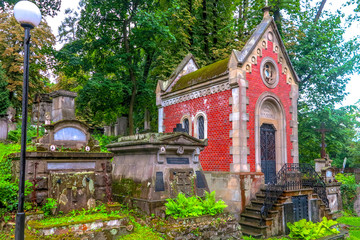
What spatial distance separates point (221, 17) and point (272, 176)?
15.0 meters

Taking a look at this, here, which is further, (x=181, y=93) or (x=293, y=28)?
(x=293, y=28)

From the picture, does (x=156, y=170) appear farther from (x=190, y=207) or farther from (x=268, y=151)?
(x=268, y=151)

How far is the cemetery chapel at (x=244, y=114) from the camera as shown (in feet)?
41.4

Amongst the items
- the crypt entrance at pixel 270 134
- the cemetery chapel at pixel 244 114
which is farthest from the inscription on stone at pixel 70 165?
the crypt entrance at pixel 270 134

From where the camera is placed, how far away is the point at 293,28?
2125cm

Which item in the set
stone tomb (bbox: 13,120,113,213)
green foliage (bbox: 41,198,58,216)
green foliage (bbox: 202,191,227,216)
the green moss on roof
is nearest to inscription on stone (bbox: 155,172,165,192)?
green foliage (bbox: 202,191,227,216)

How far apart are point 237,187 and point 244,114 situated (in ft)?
10.1

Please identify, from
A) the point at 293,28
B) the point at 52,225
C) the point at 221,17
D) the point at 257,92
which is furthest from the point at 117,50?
the point at 52,225

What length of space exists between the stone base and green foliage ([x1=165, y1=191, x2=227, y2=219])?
4.04m

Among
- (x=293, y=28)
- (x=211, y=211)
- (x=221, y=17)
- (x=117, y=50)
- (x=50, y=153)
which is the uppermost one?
(x=221, y=17)

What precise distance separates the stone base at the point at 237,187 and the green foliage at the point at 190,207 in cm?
404

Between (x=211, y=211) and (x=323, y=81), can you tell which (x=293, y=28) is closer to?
(x=323, y=81)

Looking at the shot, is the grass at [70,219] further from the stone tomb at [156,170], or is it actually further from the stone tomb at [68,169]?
the stone tomb at [156,170]

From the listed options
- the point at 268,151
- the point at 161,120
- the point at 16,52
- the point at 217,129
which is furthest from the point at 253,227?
the point at 16,52
